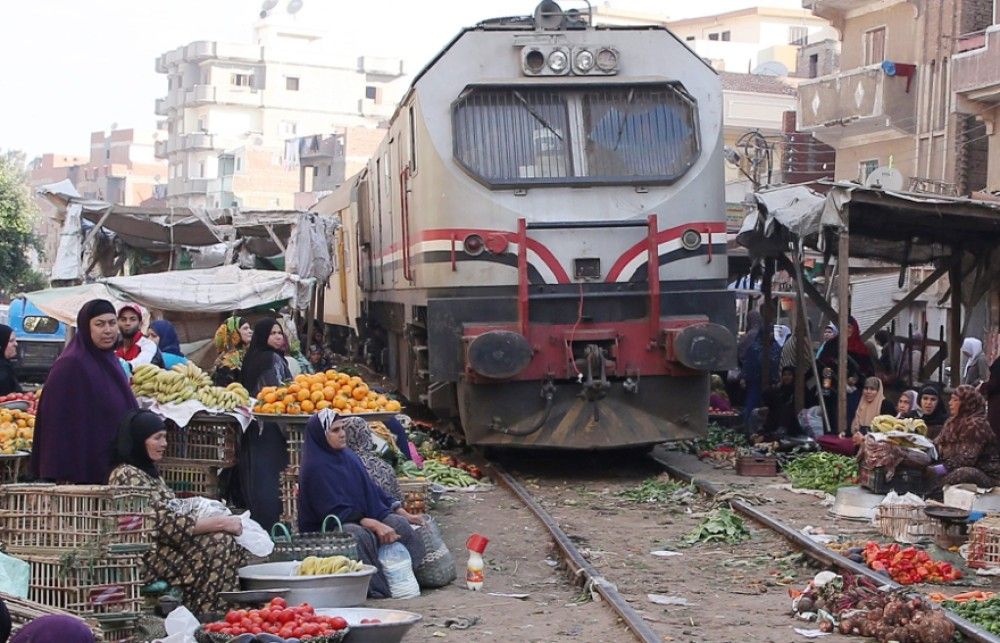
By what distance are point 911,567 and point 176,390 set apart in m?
4.44

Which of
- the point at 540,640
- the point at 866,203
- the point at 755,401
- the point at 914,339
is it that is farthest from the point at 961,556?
the point at 914,339

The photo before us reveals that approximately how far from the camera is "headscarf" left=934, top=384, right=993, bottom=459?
1096 cm

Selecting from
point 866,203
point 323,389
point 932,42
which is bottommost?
point 323,389

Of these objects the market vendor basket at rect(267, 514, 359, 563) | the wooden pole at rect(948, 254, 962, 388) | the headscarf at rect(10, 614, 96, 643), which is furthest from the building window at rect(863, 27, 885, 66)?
the headscarf at rect(10, 614, 96, 643)

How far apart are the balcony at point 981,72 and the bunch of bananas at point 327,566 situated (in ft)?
60.7

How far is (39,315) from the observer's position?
78.8ft

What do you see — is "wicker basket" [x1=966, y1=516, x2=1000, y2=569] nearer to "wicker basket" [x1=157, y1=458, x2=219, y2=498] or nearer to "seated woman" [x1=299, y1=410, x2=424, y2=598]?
"seated woman" [x1=299, y1=410, x2=424, y2=598]

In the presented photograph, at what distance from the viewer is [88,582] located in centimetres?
671

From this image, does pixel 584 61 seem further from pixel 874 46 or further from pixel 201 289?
pixel 874 46

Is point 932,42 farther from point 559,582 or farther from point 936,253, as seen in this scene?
point 559,582

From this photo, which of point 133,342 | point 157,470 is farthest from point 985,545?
point 133,342

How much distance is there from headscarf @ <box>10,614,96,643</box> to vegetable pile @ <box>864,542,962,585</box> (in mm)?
5072

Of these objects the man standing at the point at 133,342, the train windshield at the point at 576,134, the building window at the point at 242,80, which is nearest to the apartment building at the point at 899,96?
the train windshield at the point at 576,134

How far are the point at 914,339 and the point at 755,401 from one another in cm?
605
